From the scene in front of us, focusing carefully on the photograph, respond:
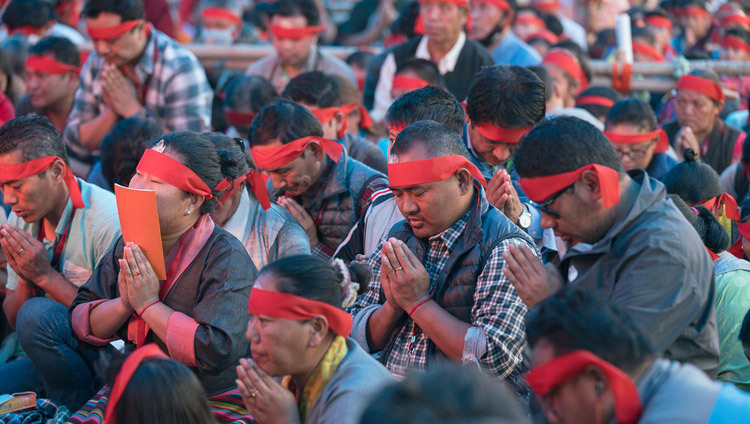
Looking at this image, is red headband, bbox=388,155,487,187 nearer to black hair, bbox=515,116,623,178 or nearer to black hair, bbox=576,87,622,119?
black hair, bbox=515,116,623,178

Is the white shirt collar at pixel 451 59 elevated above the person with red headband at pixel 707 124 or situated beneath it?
elevated above

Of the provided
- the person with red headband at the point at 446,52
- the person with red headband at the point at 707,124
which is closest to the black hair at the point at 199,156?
the person with red headband at the point at 446,52

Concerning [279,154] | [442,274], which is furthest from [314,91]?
[442,274]

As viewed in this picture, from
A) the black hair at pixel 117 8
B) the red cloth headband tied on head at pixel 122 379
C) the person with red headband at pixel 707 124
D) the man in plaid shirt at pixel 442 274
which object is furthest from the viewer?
the person with red headband at pixel 707 124

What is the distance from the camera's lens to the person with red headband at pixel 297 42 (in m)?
7.11

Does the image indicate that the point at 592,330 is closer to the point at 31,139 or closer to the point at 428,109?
the point at 428,109

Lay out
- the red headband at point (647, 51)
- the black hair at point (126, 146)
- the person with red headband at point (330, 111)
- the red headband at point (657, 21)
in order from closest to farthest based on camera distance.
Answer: the black hair at point (126, 146) → the person with red headband at point (330, 111) → the red headband at point (647, 51) → the red headband at point (657, 21)

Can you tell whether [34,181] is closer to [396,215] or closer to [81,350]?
[81,350]

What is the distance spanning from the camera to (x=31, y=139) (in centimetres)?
425

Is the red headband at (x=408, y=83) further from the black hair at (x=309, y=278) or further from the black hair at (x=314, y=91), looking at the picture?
the black hair at (x=309, y=278)

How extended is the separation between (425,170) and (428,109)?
3.27ft

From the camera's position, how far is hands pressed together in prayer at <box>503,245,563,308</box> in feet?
9.60

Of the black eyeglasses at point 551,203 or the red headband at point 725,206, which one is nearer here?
the black eyeglasses at point 551,203

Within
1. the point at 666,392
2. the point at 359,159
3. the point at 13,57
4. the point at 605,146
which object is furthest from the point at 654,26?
the point at 666,392
